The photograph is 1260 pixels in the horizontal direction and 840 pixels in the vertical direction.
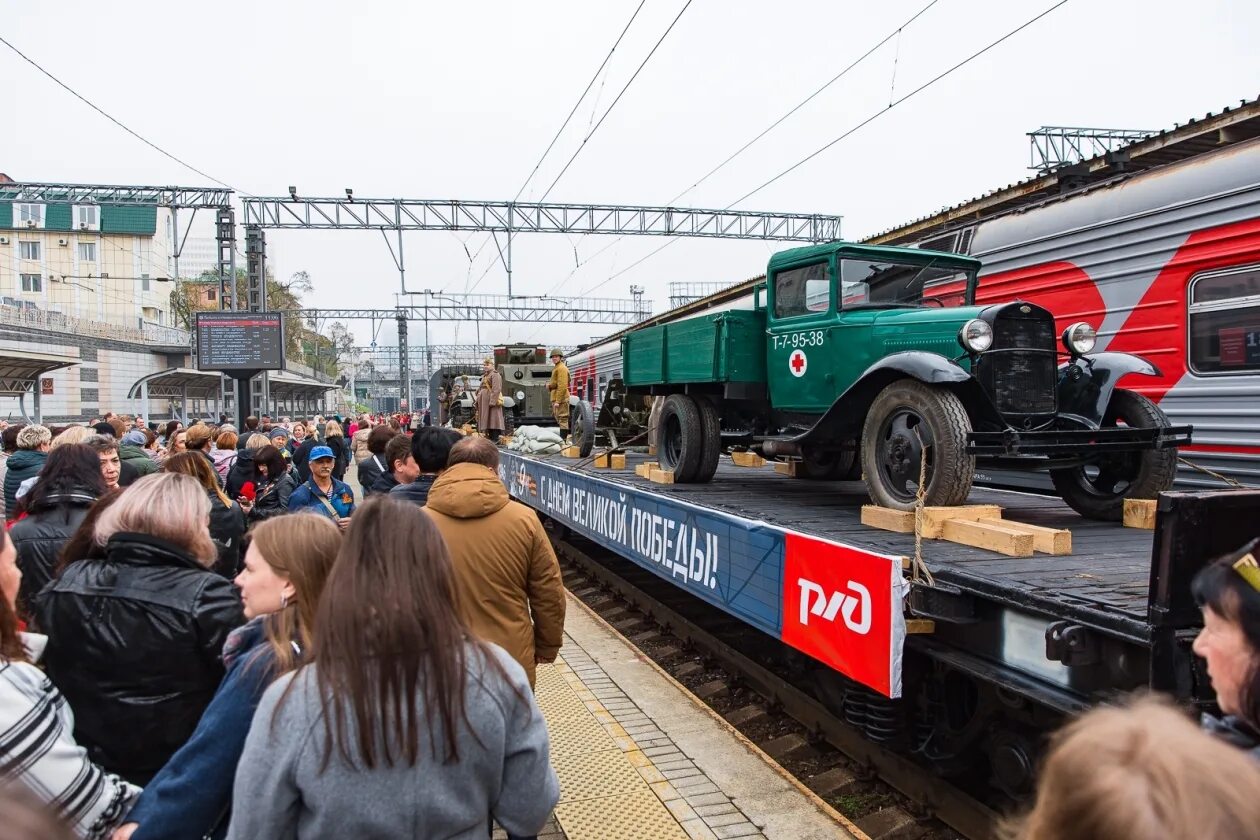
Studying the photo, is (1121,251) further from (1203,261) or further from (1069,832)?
(1069,832)

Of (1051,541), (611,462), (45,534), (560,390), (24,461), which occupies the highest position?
(560,390)

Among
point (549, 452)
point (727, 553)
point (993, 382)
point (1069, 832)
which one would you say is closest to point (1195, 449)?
point (993, 382)

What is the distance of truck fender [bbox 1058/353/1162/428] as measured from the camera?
5.21 meters

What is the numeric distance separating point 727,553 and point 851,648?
1.27m

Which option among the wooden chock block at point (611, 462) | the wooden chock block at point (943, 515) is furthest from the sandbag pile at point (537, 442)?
the wooden chock block at point (943, 515)

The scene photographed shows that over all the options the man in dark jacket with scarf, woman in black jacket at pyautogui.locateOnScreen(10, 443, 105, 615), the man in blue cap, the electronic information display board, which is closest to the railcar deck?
the man in blue cap

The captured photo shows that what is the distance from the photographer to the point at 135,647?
234 centimetres

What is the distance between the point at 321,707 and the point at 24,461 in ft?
18.2

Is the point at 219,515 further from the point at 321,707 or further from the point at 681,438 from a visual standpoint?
the point at 681,438

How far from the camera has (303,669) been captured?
1.77 meters

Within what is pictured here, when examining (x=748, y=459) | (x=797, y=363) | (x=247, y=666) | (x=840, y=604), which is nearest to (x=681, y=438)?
(x=797, y=363)

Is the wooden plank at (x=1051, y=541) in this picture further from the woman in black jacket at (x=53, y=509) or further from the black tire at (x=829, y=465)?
the woman in black jacket at (x=53, y=509)

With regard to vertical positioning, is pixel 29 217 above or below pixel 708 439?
above

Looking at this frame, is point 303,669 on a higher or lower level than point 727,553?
higher
